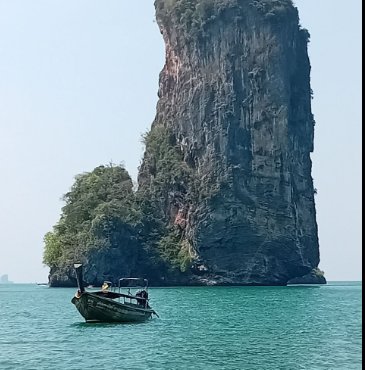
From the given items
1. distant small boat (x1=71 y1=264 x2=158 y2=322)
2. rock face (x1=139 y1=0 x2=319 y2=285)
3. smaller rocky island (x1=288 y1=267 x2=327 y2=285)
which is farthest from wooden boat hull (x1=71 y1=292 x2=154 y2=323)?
smaller rocky island (x1=288 y1=267 x2=327 y2=285)

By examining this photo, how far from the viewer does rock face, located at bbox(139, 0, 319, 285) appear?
91.9 metres

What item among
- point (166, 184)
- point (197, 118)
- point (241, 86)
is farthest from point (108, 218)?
point (241, 86)

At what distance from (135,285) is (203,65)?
29622 mm

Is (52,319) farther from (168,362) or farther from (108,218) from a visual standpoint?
(108,218)

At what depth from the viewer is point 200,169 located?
9631 centimetres

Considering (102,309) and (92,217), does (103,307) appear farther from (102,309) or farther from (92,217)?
(92,217)

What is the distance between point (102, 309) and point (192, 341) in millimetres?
7635

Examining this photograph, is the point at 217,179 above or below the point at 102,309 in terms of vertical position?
above

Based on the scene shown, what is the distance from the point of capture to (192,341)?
31422 mm

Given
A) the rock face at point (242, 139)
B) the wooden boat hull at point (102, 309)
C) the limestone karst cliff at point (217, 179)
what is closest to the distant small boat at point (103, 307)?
the wooden boat hull at point (102, 309)

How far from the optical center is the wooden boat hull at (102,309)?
122 ft

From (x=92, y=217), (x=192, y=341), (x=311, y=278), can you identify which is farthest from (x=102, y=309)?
(x=311, y=278)

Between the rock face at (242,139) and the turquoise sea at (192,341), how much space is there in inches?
1640

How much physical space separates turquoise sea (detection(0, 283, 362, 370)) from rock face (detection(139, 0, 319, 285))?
4167 centimetres
